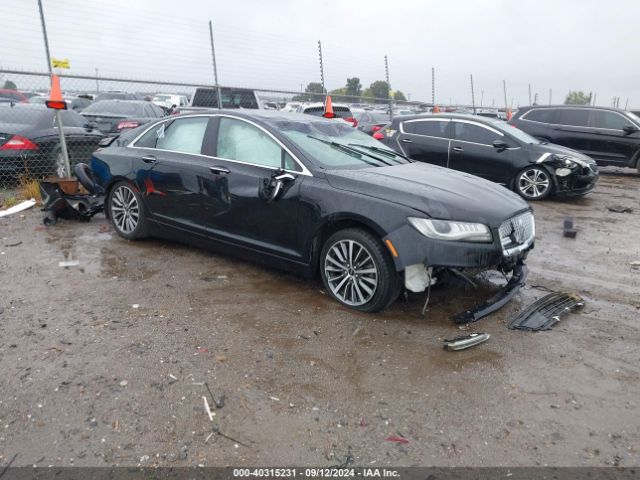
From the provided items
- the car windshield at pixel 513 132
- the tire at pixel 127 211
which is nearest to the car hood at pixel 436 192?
the tire at pixel 127 211

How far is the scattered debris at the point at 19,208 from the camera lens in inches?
284

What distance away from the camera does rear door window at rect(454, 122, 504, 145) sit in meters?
9.43

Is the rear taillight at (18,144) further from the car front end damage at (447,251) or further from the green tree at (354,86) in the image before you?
the green tree at (354,86)

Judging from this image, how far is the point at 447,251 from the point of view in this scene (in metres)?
3.81

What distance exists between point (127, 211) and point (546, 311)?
4461 mm

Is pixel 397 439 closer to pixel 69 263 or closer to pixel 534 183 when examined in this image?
pixel 69 263

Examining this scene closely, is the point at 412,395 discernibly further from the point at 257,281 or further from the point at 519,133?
the point at 519,133

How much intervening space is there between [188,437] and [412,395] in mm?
1298

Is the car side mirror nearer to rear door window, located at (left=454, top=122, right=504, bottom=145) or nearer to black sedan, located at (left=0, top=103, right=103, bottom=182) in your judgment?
black sedan, located at (left=0, top=103, right=103, bottom=182)

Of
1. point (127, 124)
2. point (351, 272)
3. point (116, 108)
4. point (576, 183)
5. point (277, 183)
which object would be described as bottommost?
point (576, 183)

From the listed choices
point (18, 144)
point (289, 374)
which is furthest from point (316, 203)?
point (18, 144)

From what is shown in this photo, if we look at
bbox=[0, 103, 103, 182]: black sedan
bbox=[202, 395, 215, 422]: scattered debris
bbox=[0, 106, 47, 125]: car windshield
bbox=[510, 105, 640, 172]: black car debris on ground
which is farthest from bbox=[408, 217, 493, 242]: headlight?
bbox=[510, 105, 640, 172]: black car debris on ground

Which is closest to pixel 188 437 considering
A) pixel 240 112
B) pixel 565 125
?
pixel 240 112

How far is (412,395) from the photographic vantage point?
3.11 meters
